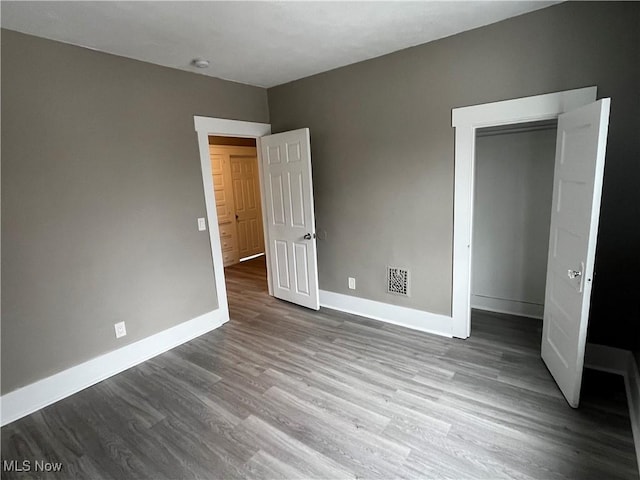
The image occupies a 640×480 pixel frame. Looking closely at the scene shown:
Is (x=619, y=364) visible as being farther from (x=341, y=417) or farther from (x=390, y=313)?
(x=341, y=417)

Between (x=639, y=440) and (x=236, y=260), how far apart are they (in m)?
5.70

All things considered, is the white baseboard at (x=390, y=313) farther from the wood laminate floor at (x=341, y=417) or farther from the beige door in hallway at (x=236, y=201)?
the beige door in hallway at (x=236, y=201)

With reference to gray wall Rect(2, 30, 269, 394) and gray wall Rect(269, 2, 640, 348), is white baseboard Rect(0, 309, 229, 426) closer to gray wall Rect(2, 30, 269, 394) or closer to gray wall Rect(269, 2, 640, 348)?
gray wall Rect(2, 30, 269, 394)

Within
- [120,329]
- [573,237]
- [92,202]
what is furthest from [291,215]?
[573,237]

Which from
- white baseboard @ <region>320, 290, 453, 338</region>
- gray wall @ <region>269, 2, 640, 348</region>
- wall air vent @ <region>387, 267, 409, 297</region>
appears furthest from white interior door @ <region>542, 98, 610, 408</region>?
wall air vent @ <region>387, 267, 409, 297</region>

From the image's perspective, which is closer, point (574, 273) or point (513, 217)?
point (574, 273)

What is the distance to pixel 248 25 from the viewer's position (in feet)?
7.30

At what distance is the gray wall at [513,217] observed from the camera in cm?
312

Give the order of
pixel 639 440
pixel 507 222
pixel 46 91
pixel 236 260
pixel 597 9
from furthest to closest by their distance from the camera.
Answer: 1. pixel 236 260
2. pixel 507 222
3. pixel 46 91
4. pixel 597 9
5. pixel 639 440

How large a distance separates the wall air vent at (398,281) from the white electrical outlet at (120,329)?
2493 mm

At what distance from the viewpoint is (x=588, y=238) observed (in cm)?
181

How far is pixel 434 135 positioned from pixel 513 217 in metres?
1.32

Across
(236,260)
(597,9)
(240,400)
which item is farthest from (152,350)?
(597,9)

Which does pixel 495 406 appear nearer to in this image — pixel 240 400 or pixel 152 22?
pixel 240 400
